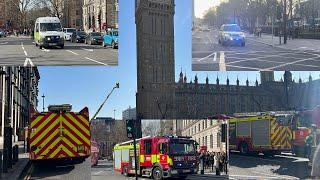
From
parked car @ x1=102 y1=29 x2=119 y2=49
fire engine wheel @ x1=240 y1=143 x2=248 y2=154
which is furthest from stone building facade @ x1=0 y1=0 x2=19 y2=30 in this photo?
fire engine wheel @ x1=240 y1=143 x2=248 y2=154

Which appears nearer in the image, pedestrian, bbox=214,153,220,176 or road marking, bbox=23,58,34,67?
pedestrian, bbox=214,153,220,176

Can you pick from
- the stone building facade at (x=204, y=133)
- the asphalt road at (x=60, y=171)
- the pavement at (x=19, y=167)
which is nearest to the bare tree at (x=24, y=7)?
the pavement at (x=19, y=167)

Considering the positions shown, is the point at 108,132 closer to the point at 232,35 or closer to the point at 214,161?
the point at 214,161

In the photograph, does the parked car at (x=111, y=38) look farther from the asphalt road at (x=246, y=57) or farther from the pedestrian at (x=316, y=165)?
the pedestrian at (x=316, y=165)

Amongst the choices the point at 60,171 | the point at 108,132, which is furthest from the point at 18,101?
the point at 108,132

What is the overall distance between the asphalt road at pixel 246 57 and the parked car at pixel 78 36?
1368 millimetres

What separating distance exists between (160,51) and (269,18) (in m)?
1.62

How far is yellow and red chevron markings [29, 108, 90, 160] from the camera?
4.35m

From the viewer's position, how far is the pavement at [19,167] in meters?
4.41

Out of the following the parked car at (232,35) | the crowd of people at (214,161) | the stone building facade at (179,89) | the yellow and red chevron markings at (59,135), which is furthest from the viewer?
the parked car at (232,35)

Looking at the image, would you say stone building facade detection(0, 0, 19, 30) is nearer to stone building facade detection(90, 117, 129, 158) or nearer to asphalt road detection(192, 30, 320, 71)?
stone building facade detection(90, 117, 129, 158)

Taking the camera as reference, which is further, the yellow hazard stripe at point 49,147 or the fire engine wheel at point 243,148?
the fire engine wheel at point 243,148

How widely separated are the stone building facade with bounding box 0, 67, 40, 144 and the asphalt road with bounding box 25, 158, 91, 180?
0.36m

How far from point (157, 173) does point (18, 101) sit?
5.00 feet
